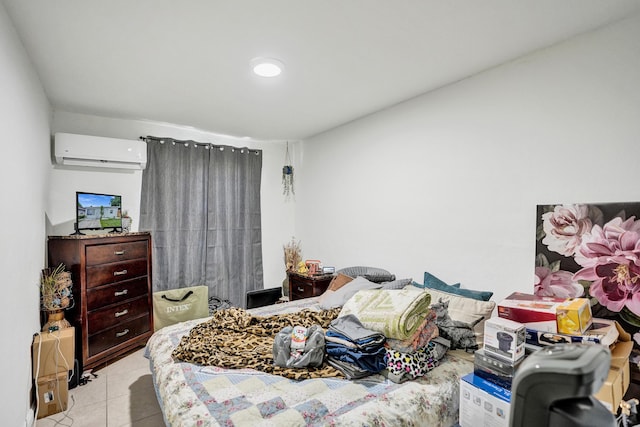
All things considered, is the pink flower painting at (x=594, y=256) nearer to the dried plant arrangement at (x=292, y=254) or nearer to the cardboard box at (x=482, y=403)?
the cardboard box at (x=482, y=403)

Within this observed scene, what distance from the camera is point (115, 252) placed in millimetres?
3180

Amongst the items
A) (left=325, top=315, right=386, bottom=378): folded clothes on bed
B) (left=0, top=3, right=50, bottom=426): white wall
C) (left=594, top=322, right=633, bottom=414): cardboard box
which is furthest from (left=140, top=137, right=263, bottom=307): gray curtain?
(left=594, top=322, right=633, bottom=414): cardboard box

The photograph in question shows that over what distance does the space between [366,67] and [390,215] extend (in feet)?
4.99

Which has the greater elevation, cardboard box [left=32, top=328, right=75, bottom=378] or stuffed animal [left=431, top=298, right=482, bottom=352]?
stuffed animal [left=431, top=298, right=482, bottom=352]

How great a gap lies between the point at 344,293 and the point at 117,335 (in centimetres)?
230

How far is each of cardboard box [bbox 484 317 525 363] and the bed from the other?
365 millimetres

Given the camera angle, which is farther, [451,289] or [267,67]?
[451,289]

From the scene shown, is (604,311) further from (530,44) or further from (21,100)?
(21,100)

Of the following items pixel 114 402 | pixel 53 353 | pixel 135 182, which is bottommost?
pixel 114 402

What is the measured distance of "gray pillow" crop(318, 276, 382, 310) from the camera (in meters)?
2.93

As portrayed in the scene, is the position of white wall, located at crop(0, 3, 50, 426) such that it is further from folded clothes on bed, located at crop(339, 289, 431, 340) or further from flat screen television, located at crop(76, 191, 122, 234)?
folded clothes on bed, located at crop(339, 289, 431, 340)

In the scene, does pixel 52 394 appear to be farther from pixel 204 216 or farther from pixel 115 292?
pixel 204 216

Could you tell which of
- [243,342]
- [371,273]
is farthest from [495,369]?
[371,273]

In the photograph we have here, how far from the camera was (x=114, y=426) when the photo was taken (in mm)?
2232
